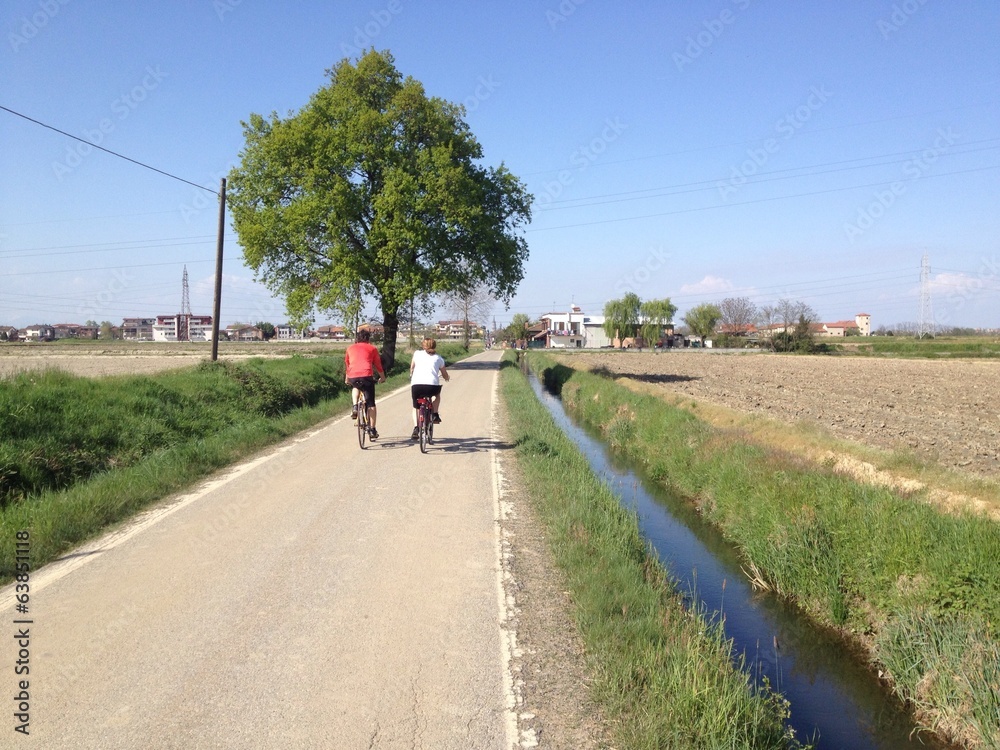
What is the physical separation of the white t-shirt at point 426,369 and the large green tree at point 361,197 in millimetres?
20594

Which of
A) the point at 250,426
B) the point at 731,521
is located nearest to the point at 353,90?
the point at 250,426

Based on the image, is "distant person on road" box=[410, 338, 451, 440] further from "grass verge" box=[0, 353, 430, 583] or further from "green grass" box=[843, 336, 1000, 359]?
"green grass" box=[843, 336, 1000, 359]

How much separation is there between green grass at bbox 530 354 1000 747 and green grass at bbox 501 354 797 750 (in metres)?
1.25

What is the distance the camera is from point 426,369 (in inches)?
465

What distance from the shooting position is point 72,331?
433 ft

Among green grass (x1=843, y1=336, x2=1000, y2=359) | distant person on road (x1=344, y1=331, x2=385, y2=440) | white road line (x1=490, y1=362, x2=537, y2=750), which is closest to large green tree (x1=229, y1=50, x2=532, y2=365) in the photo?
distant person on road (x1=344, y1=331, x2=385, y2=440)

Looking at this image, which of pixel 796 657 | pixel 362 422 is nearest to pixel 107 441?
pixel 362 422

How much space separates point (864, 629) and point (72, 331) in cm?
15003

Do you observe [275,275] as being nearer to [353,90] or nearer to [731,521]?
[353,90]

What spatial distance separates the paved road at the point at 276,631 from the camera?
3652mm

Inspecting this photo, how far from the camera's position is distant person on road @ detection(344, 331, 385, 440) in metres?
12.0

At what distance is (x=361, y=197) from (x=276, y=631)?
30.2m

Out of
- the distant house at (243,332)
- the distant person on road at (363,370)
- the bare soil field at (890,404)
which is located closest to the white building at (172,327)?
the distant house at (243,332)

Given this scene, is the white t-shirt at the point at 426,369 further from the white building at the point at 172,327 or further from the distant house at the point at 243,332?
the distant house at the point at 243,332
